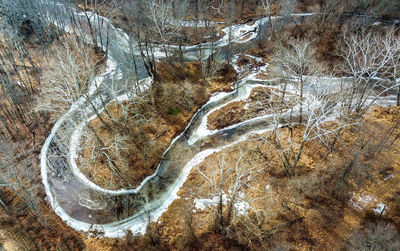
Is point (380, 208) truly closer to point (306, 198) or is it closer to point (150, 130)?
point (306, 198)

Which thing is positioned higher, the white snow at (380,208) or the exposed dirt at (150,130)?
the exposed dirt at (150,130)

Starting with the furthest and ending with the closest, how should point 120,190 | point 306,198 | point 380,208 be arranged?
point 120,190 < point 306,198 < point 380,208

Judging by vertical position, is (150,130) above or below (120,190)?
above

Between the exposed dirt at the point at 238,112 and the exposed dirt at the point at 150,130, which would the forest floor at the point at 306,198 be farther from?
the exposed dirt at the point at 150,130

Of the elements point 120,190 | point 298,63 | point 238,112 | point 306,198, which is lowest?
point 120,190

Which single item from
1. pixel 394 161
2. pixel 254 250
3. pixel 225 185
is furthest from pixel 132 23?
pixel 394 161

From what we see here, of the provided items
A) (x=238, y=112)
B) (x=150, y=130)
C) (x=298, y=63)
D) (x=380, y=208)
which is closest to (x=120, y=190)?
(x=150, y=130)

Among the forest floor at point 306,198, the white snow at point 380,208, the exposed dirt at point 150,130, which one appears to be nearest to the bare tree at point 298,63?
the forest floor at point 306,198

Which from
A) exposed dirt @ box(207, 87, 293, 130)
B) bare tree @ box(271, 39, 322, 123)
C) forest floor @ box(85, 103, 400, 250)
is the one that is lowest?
forest floor @ box(85, 103, 400, 250)

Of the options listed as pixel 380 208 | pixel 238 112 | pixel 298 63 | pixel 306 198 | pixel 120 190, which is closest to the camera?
pixel 380 208

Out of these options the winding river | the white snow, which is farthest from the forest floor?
the winding river

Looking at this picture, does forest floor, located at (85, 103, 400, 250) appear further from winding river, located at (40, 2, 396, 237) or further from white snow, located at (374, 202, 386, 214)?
winding river, located at (40, 2, 396, 237)
